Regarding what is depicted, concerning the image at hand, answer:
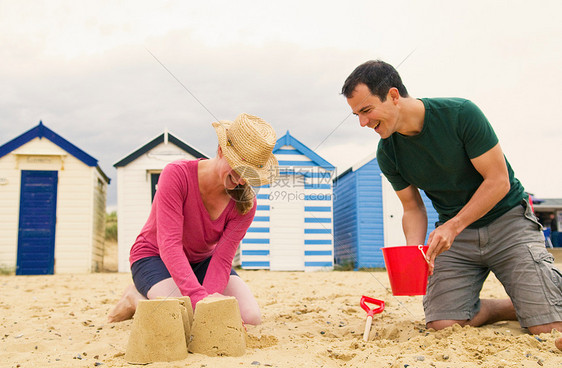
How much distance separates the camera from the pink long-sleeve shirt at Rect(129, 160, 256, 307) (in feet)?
8.37

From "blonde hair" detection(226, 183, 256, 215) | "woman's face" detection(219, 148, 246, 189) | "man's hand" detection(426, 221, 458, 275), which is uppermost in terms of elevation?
"woman's face" detection(219, 148, 246, 189)

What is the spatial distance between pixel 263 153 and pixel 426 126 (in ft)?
3.20

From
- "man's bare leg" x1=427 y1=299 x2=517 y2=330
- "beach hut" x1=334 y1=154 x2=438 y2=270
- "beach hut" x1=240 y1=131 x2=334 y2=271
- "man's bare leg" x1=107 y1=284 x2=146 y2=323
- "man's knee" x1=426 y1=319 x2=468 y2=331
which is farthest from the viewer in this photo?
"beach hut" x1=334 y1=154 x2=438 y2=270

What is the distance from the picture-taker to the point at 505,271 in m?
2.75

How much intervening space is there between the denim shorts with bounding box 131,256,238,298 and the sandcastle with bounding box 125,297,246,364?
0.79m

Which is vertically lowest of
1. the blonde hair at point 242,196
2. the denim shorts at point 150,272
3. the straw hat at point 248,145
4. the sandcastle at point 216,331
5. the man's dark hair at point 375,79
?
the sandcastle at point 216,331

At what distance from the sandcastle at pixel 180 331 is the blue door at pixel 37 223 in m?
8.15

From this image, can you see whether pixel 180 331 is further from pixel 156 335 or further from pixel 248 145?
pixel 248 145

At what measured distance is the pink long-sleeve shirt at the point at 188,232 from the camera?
8.37ft

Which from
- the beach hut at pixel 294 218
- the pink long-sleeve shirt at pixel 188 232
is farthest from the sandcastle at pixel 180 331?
the beach hut at pixel 294 218

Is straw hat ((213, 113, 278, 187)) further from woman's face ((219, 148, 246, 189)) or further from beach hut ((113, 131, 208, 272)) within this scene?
beach hut ((113, 131, 208, 272))

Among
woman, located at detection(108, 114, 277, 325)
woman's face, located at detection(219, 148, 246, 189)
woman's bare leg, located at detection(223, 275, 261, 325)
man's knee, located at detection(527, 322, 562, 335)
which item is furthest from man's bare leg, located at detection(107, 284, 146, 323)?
man's knee, located at detection(527, 322, 562, 335)

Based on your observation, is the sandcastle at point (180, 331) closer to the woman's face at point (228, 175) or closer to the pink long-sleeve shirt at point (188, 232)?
the pink long-sleeve shirt at point (188, 232)

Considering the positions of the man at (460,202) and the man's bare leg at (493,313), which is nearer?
the man at (460,202)
